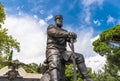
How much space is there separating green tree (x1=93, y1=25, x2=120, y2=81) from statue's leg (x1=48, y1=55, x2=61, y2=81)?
2948 cm

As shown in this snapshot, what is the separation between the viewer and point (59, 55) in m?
7.61

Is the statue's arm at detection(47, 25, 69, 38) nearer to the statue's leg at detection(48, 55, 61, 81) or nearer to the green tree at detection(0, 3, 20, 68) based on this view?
the statue's leg at detection(48, 55, 61, 81)

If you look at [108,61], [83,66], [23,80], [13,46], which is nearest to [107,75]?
[108,61]

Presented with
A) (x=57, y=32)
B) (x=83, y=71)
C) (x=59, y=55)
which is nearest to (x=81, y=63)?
(x=83, y=71)

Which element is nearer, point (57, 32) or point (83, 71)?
point (83, 71)

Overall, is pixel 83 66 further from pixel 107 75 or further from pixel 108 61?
pixel 107 75

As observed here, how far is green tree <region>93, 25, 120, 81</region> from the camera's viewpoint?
37000 millimetres

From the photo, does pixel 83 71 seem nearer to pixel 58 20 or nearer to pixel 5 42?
pixel 58 20

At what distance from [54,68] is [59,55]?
360mm

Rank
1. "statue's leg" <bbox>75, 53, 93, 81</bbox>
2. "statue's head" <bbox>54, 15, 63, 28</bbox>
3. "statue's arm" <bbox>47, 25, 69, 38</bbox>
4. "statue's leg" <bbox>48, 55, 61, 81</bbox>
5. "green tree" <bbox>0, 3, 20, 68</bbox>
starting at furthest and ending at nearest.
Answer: "green tree" <bbox>0, 3, 20, 68</bbox>, "statue's head" <bbox>54, 15, 63, 28</bbox>, "statue's arm" <bbox>47, 25, 69, 38</bbox>, "statue's leg" <bbox>75, 53, 93, 81</bbox>, "statue's leg" <bbox>48, 55, 61, 81</bbox>

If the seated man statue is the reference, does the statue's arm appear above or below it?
above

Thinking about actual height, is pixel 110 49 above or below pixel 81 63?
above

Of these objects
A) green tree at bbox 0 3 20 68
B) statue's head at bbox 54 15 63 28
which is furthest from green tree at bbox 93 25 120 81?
statue's head at bbox 54 15 63 28

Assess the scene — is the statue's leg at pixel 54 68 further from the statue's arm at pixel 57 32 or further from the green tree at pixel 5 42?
the green tree at pixel 5 42
